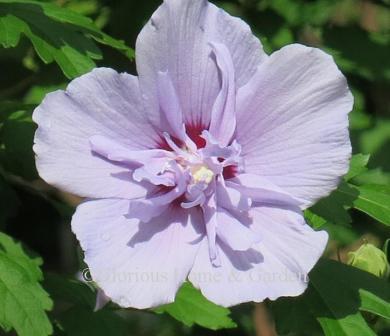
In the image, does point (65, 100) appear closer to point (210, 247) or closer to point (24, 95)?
point (210, 247)

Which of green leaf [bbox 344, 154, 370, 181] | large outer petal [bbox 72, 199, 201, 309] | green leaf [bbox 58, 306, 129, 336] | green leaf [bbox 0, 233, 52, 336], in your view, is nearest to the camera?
large outer petal [bbox 72, 199, 201, 309]

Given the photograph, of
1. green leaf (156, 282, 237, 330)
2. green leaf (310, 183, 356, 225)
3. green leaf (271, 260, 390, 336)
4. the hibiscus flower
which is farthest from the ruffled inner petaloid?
green leaf (156, 282, 237, 330)

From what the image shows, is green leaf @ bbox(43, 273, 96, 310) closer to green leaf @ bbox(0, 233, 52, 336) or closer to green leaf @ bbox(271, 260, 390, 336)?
green leaf @ bbox(0, 233, 52, 336)

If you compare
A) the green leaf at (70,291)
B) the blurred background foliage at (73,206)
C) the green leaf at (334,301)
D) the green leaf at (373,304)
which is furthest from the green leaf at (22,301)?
the green leaf at (373,304)

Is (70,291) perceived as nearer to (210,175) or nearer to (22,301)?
(22,301)

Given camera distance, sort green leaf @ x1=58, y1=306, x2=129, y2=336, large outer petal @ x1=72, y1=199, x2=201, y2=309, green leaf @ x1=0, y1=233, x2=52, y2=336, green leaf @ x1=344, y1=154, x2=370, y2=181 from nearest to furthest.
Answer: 1. large outer petal @ x1=72, y1=199, x2=201, y2=309
2. green leaf @ x1=0, y1=233, x2=52, y2=336
3. green leaf @ x1=344, y1=154, x2=370, y2=181
4. green leaf @ x1=58, y1=306, x2=129, y2=336

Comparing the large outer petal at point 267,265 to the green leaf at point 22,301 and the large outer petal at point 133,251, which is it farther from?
the green leaf at point 22,301
